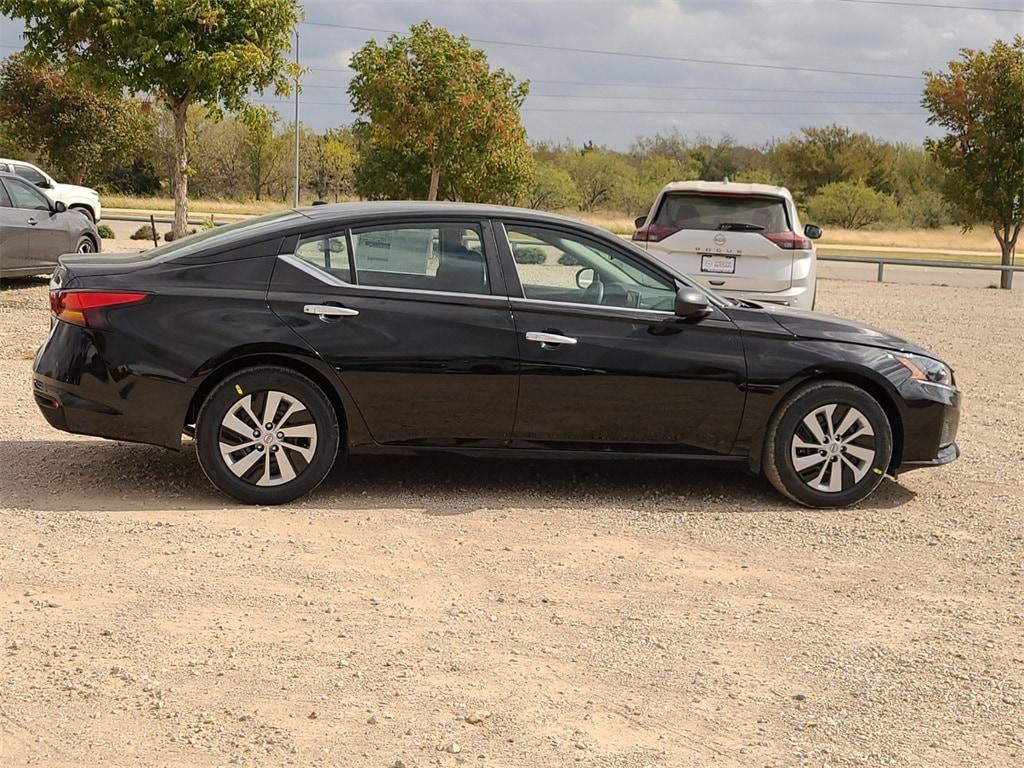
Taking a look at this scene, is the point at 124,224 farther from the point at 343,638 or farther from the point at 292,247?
the point at 343,638

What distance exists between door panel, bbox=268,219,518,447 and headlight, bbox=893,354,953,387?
2.22 metres

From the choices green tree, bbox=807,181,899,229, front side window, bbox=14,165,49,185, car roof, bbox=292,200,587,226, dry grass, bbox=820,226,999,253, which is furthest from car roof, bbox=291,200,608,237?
green tree, bbox=807,181,899,229

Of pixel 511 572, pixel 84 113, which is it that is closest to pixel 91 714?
pixel 511 572

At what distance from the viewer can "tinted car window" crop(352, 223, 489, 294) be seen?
21.7 feet

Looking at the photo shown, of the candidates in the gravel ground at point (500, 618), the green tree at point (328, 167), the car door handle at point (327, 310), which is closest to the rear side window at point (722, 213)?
the gravel ground at point (500, 618)

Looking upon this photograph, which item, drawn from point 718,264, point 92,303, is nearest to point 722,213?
point 718,264

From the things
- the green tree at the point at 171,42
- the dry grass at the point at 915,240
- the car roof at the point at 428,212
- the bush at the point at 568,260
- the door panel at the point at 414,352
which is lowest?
the door panel at the point at 414,352

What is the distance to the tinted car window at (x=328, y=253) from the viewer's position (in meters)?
6.53

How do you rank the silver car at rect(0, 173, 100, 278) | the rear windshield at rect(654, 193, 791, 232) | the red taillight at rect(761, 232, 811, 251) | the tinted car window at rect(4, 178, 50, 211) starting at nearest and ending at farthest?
the red taillight at rect(761, 232, 811, 251)
the rear windshield at rect(654, 193, 791, 232)
the silver car at rect(0, 173, 100, 278)
the tinted car window at rect(4, 178, 50, 211)

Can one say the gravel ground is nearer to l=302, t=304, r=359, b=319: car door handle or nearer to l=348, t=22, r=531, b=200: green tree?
l=302, t=304, r=359, b=319: car door handle

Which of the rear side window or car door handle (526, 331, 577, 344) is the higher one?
the rear side window

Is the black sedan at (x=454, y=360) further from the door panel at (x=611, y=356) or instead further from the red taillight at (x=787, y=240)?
the red taillight at (x=787, y=240)

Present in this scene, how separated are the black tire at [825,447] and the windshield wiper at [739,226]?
5129 millimetres

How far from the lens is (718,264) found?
11.8 m
